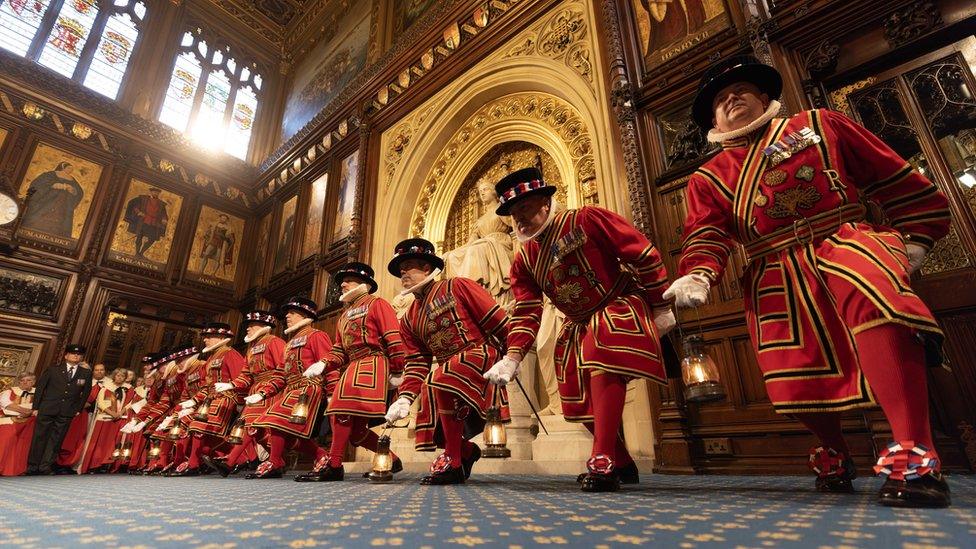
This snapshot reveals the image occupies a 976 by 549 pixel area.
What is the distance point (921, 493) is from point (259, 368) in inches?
187

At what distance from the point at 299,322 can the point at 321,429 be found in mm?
993

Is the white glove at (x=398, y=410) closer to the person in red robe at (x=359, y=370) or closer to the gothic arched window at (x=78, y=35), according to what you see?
the person in red robe at (x=359, y=370)

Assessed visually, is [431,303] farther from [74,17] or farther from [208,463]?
[74,17]

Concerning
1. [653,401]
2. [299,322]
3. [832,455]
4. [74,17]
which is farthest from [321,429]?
[74,17]

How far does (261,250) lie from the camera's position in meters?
10.5

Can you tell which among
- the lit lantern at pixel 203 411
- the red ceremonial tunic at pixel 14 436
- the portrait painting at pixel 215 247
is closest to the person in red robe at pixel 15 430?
the red ceremonial tunic at pixel 14 436

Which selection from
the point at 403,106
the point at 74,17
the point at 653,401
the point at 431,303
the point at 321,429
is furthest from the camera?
the point at 74,17

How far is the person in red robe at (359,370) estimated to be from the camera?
3086mm

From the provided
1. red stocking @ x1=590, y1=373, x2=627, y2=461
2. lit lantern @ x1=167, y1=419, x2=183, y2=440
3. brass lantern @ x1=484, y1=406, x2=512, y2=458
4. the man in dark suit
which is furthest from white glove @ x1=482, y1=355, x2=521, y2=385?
the man in dark suit

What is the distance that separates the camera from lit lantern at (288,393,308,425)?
3255 mm

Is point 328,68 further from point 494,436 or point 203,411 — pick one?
point 494,436

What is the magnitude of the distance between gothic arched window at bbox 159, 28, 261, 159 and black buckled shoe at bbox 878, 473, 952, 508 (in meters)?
13.4

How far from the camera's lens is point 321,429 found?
4016mm

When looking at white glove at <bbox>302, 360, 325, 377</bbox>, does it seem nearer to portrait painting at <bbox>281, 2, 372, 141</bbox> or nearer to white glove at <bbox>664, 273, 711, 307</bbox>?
white glove at <bbox>664, 273, 711, 307</bbox>
